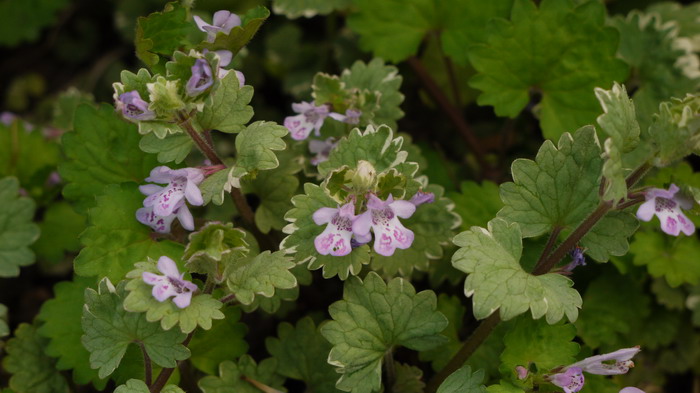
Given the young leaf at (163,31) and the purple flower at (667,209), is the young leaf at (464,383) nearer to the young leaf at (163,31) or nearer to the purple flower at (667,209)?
the purple flower at (667,209)

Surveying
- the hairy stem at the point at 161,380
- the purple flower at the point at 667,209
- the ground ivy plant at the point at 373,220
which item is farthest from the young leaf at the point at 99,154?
the purple flower at the point at 667,209

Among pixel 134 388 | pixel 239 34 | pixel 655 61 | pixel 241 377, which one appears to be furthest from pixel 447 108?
pixel 134 388

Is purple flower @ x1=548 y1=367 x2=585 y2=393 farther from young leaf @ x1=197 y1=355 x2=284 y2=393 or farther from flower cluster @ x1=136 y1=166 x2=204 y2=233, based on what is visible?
flower cluster @ x1=136 y1=166 x2=204 y2=233

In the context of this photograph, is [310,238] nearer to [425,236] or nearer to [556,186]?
[425,236]

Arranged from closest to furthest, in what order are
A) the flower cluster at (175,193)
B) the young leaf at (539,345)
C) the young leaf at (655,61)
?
the flower cluster at (175,193) < the young leaf at (539,345) < the young leaf at (655,61)

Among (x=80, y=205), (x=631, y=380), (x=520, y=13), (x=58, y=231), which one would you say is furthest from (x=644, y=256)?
(x=58, y=231)

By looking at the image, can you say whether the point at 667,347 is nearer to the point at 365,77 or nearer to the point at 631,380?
the point at 631,380

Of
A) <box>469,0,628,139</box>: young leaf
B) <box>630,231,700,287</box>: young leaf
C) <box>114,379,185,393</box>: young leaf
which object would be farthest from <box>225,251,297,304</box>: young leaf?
<box>630,231,700,287</box>: young leaf
